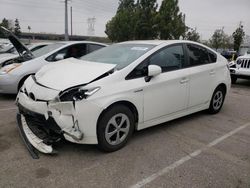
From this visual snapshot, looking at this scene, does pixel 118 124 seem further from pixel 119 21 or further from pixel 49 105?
pixel 119 21

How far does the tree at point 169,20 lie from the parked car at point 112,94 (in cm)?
2195

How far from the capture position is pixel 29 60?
Answer: 625cm

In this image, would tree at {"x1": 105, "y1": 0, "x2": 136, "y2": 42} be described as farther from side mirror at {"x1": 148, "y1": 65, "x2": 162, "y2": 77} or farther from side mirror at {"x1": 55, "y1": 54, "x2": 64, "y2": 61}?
side mirror at {"x1": 148, "y1": 65, "x2": 162, "y2": 77}

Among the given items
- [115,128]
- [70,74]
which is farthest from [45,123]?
[115,128]

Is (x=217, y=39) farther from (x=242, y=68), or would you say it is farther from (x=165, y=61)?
(x=165, y=61)

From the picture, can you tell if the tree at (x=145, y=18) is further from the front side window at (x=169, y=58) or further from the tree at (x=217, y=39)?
the tree at (x=217, y=39)

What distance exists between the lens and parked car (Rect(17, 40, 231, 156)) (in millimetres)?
3119

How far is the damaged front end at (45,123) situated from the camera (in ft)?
10.1

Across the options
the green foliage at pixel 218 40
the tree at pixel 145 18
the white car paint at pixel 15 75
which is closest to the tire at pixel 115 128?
the white car paint at pixel 15 75

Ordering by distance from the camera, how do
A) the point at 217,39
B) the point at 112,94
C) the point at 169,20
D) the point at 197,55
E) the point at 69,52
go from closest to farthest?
1. the point at 112,94
2. the point at 197,55
3. the point at 69,52
4. the point at 169,20
5. the point at 217,39

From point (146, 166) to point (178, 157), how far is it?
1.74ft

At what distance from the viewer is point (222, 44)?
52438 mm

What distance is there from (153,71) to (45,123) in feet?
5.41

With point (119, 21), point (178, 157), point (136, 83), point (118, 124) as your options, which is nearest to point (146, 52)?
point (136, 83)
